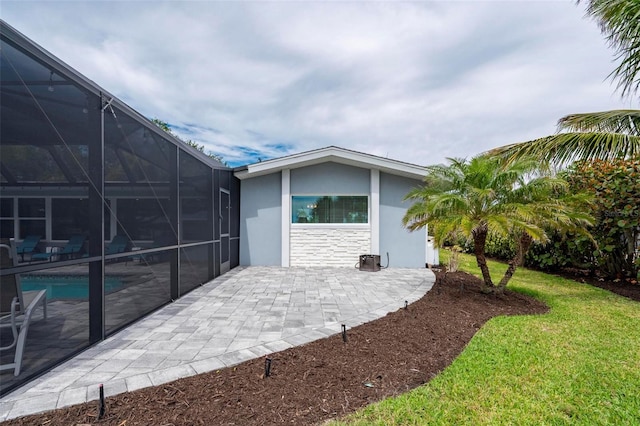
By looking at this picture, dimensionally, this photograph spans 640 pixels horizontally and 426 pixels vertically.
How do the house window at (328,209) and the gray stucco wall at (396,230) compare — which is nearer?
the gray stucco wall at (396,230)

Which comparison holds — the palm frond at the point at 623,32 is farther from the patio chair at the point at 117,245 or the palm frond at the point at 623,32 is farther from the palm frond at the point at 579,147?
the patio chair at the point at 117,245

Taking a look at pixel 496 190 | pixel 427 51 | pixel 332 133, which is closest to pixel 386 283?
pixel 496 190

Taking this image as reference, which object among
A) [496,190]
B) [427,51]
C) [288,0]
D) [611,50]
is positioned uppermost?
[288,0]

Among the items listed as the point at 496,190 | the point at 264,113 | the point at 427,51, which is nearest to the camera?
the point at 496,190

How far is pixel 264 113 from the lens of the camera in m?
15.9

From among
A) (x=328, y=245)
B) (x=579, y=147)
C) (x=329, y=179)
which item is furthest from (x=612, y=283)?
(x=329, y=179)

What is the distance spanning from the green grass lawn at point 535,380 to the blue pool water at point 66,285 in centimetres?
348

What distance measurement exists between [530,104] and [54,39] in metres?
14.8

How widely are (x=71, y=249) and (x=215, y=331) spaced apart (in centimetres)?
208

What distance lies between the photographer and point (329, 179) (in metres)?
10.0

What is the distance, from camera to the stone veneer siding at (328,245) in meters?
9.97

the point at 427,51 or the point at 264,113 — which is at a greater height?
the point at 264,113

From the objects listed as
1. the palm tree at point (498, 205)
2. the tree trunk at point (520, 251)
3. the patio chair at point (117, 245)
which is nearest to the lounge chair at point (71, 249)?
the patio chair at point (117, 245)

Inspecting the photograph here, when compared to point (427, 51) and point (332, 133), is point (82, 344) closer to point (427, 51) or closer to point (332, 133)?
point (427, 51)
